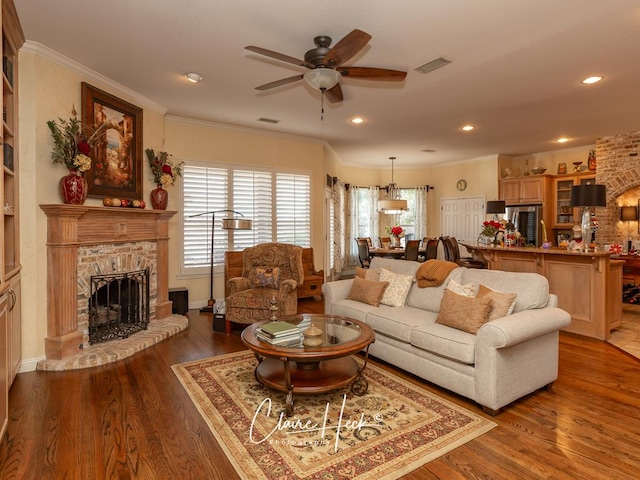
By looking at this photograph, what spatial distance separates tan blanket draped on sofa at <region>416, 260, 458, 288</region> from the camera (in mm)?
3826

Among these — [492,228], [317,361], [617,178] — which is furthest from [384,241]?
[317,361]

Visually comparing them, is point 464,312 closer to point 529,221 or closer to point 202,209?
point 202,209

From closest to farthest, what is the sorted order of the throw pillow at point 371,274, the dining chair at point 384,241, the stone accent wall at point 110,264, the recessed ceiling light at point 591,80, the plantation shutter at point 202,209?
the stone accent wall at point 110,264
the recessed ceiling light at point 591,80
the throw pillow at point 371,274
the plantation shutter at point 202,209
the dining chair at point 384,241

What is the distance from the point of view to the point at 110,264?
14.1 feet

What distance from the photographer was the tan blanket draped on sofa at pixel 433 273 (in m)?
3.83

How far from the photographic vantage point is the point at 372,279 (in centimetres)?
435

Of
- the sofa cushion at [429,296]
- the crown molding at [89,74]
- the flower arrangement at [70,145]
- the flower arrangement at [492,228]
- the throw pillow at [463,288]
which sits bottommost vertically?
the sofa cushion at [429,296]

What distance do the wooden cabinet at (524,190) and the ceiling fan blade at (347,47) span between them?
6996mm

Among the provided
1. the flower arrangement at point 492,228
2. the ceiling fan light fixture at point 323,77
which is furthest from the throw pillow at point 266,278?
the flower arrangement at point 492,228

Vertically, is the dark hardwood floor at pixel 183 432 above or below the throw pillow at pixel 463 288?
below

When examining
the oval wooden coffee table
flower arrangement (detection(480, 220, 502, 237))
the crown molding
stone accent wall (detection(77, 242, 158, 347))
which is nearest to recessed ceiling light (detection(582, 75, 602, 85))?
flower arrangement (detection(480, 220, 502, 237))

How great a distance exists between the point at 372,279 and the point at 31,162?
143 inches

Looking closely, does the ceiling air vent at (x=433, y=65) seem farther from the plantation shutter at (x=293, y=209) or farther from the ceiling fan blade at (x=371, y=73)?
the plantation shutter at (x=293, y=209)

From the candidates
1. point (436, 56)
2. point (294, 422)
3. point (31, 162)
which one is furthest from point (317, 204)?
point (294, 422)
